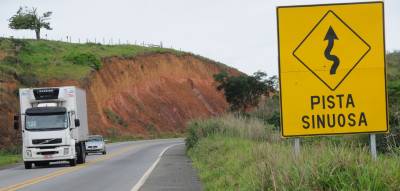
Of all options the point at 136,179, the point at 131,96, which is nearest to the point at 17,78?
the point at 131,96

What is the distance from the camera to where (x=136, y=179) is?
21844 millimetres

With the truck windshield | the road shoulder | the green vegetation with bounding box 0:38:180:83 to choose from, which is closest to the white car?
the truck windshield

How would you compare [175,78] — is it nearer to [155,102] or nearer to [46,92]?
[155,102]

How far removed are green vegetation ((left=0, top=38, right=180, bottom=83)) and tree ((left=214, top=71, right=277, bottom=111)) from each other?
17.4 metres

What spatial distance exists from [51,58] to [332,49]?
250 feet

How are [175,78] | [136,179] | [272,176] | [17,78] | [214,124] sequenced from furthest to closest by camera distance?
[175,78] → [17,78] → [214,124] → [136,179] → [272,176]

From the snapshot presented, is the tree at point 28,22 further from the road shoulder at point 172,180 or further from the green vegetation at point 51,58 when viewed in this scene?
the road shoulder at point 172,180

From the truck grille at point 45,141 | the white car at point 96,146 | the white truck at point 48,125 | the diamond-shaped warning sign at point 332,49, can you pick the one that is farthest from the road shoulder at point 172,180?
the white car at point 96,146

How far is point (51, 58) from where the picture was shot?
82.4m

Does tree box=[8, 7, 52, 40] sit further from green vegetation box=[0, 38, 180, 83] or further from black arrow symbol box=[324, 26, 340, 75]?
black arrow symbol box=[324, 26, 340, 75]

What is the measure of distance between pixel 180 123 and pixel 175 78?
9.95 metres

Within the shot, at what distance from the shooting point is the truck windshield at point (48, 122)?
31.3m

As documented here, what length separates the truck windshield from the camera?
31344 millimetres

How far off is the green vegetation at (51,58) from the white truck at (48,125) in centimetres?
3794
